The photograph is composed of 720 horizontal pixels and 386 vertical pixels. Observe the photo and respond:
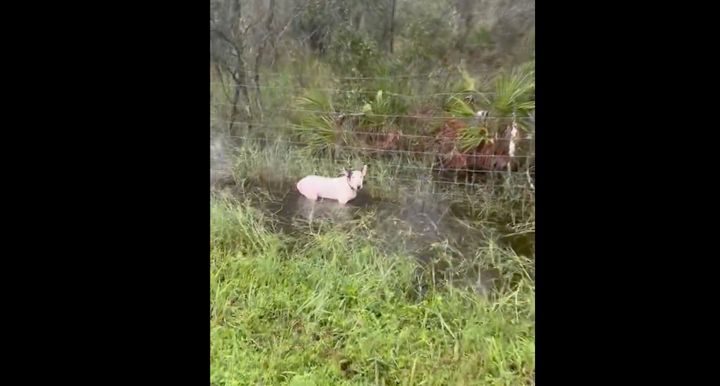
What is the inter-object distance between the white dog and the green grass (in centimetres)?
9

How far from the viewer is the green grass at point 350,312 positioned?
80.0 inches

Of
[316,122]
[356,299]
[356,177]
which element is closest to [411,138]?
[356,177]

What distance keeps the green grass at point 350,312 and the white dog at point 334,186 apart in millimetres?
91

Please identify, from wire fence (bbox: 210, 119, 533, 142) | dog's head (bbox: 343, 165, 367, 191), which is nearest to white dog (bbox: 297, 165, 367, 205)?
dog's head (bbox: 343, 165, 367, 191)

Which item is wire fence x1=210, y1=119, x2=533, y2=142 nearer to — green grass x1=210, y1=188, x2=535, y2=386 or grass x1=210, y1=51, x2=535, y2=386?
grass x1=210, y1=51, x2=535, y2=386

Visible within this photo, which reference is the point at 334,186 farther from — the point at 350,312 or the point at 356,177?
the point at 350,312

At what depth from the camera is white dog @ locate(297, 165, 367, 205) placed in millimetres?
2205

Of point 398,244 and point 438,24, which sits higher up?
point 438,24
